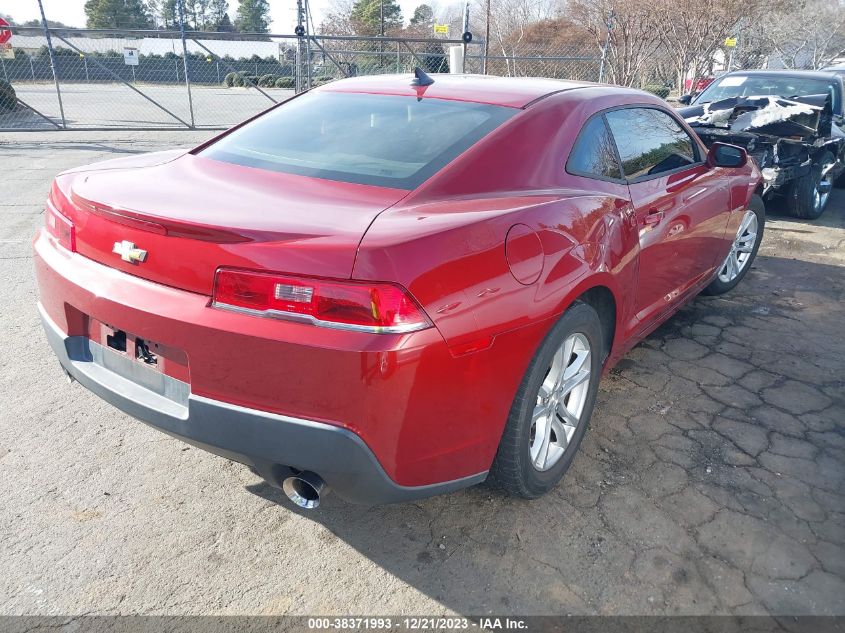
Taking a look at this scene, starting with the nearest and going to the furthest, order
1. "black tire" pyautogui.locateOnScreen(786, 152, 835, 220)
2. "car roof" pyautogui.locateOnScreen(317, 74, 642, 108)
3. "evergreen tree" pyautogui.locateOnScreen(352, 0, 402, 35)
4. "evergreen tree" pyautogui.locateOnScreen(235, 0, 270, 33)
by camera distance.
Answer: "car roof" pyautogui.locateOnScreen(317, 74, 642, 108) < "black tire" pyautogui.locateOnScreen(786, 152, 835, 220) < "evergreen tree" pyautogui.locateOnScreen(352, 0, 402, 35) < "evergreen tree" pyautogui.locateOnScreen(235, 0, 270, 33)

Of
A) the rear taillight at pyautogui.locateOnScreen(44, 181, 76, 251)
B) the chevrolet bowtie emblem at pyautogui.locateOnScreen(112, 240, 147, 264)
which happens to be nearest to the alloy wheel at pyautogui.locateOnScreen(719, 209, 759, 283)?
the chevrolet bowtie emblem at pyautogui.locateOnScreen(112, 240, 147, 264)

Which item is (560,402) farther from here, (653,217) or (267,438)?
(267,438)

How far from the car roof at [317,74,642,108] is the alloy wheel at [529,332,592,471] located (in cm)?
104

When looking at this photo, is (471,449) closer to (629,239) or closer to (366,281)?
(366,281)

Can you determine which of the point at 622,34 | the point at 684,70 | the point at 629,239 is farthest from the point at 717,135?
the point at 684,70

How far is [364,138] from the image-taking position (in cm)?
273

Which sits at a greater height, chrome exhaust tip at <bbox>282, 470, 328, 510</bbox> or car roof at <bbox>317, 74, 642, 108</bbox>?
car roof at <bbox>317, 74, 642, 108</bbox>

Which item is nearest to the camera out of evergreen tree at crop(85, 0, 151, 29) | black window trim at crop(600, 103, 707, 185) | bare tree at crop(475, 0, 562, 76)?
black window trim at crop(600, 103, 707, 185)

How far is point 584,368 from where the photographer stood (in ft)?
9.10

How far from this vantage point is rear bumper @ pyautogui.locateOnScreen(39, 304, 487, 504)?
1.88m

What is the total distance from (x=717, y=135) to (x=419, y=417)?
20.0 ft

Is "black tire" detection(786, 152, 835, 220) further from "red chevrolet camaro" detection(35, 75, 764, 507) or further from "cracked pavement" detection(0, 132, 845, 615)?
"red chevrolet camaro" detection(35, 75, 764, 507)

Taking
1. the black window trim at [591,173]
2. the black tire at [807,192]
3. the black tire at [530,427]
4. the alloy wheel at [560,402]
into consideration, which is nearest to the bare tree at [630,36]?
the black tire at [807,192]

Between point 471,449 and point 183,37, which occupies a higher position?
point 183,37
